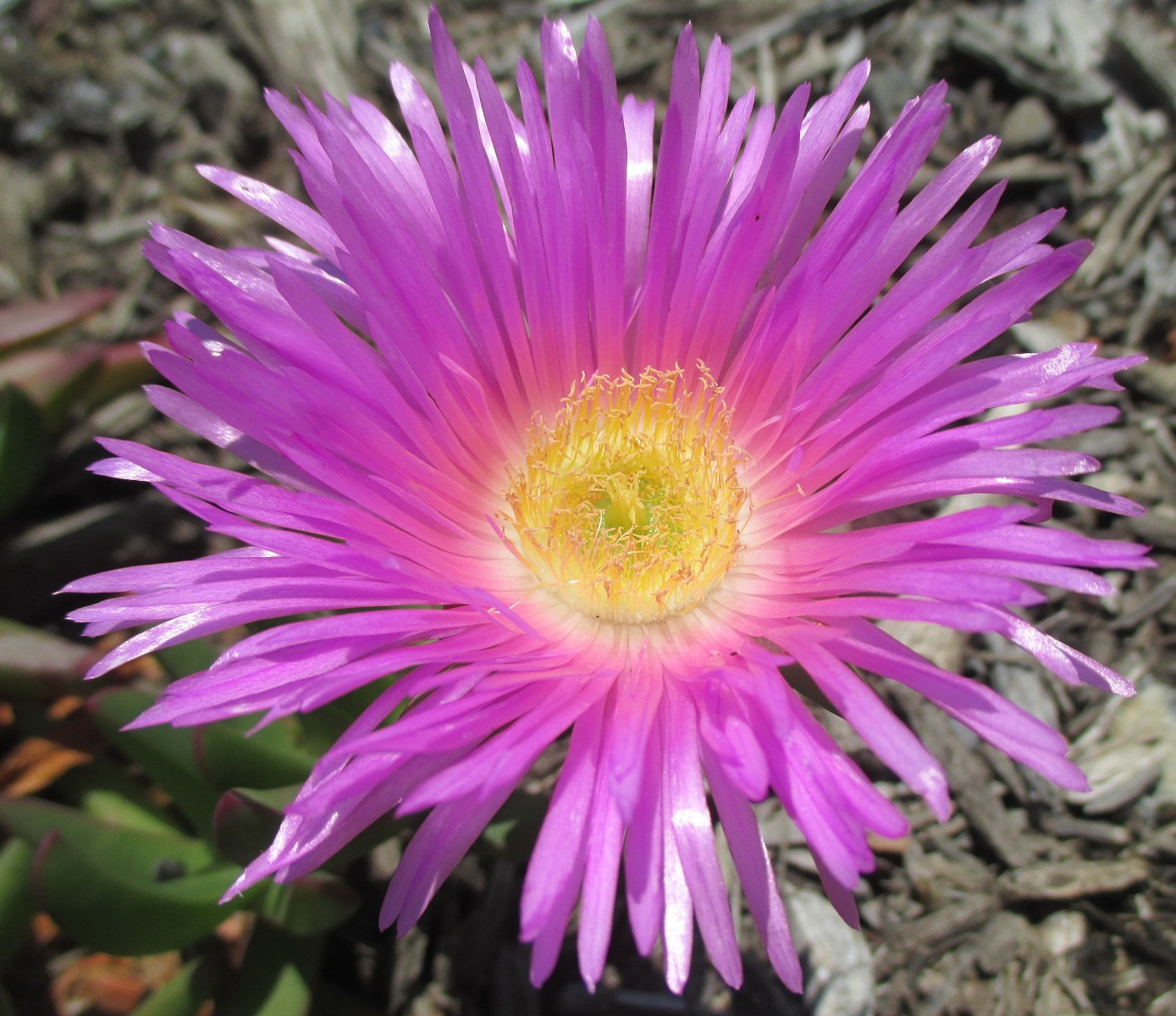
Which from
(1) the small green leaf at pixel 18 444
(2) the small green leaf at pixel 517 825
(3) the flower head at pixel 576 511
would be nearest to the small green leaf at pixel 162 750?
(3) the flower head at pixel 576 511

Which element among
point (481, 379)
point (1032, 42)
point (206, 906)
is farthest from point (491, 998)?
point (1032, 42)

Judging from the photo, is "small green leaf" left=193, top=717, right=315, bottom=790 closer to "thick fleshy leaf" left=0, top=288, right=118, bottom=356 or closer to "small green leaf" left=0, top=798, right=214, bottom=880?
"small green leaf" left=0, top=798, right=214, bottom=880

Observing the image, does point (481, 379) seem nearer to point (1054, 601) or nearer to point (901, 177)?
point (901, 177)

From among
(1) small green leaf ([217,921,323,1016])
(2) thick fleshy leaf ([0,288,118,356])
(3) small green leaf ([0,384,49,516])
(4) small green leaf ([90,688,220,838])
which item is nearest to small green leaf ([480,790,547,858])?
(1) small green leaf ([217,921,323,1016])

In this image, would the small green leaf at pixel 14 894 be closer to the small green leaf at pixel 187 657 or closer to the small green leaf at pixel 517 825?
the small green leaf at pixel 187 657

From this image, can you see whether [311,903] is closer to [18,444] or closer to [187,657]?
[187,657]

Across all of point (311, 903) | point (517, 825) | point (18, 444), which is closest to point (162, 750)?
point (311, 903)
